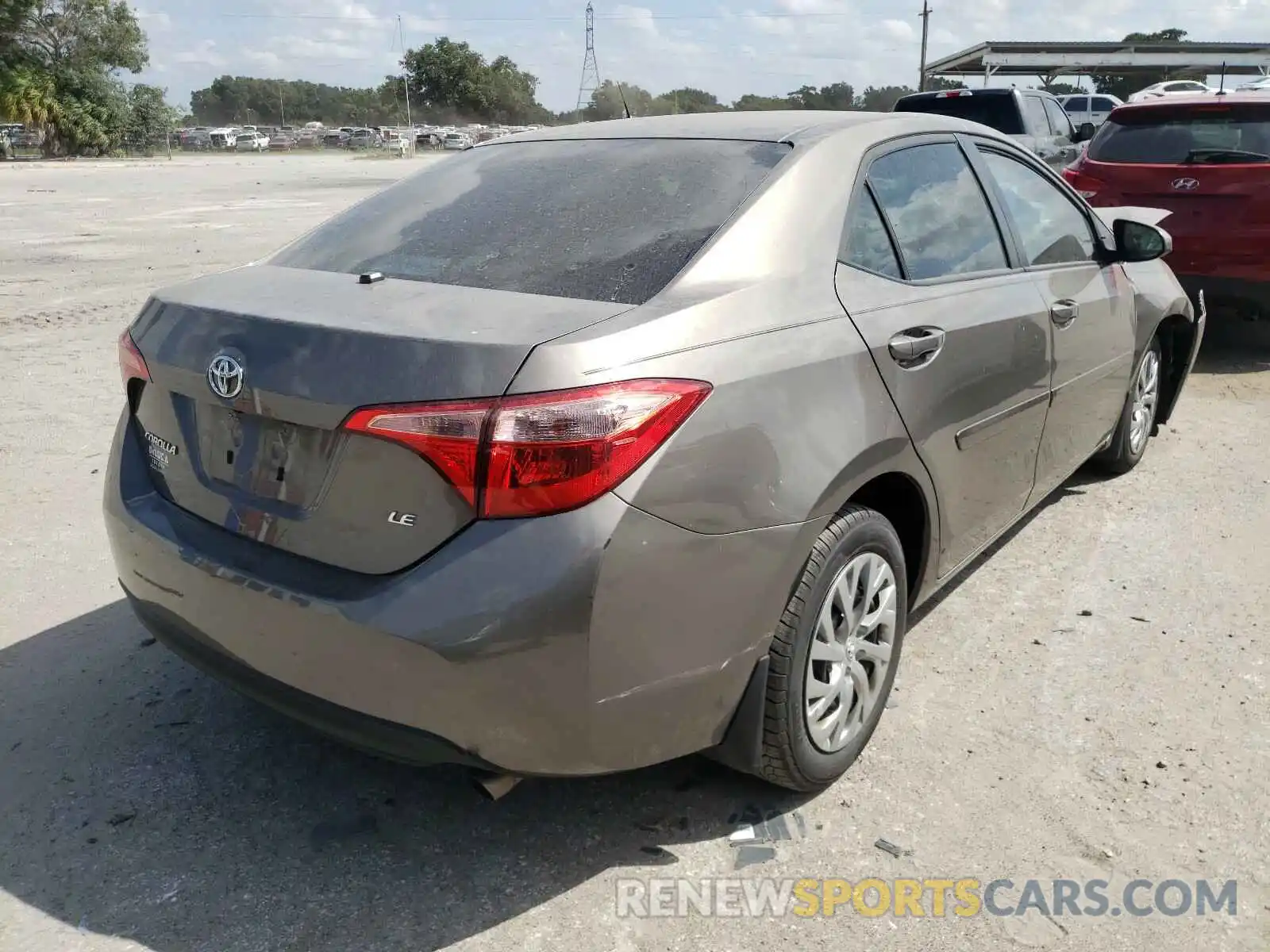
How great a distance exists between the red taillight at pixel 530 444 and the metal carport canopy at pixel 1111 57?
46526mm

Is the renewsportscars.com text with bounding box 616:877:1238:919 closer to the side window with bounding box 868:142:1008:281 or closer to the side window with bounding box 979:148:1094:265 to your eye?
the side window with bounding box 868:142:1008:281

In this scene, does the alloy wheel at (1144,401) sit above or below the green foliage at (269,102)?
below

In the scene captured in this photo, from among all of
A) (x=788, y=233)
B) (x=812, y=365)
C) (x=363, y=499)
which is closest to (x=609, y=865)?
(x=363, y=499)

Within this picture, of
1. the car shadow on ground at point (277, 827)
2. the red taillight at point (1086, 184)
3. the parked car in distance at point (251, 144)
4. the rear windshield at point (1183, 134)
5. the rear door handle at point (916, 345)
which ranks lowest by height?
the car shadow on ground at point (277, 827)

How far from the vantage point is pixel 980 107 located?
13438 mm

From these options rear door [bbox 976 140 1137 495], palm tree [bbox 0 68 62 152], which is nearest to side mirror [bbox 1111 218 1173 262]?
rear door [bbox 976 140 1137 495]

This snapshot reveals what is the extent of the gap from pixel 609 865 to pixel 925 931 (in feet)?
2.35

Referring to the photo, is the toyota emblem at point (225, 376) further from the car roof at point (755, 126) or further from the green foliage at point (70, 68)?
the green foliage at point (70, 68)

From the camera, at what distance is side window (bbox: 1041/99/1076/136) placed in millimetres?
14617

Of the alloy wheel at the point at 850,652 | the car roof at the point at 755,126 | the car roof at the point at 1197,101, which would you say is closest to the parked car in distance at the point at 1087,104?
the car roof at the point at 1197,101

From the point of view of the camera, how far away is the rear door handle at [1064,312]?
147 inches

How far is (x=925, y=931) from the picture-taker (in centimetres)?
235

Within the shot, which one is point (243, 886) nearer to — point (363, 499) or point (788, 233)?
point (363, 499)

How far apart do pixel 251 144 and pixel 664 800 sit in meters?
74.4
